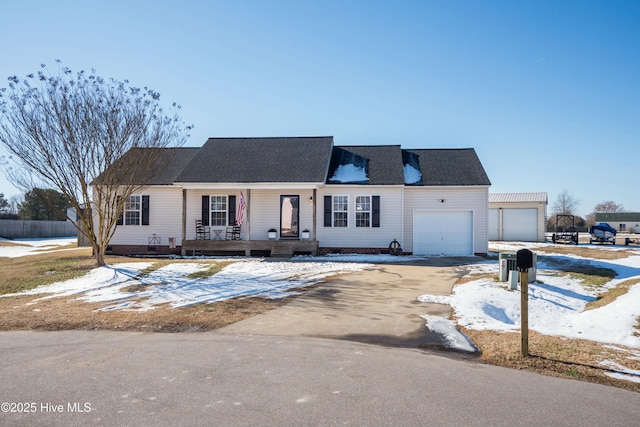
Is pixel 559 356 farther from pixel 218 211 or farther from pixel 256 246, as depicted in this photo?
pixel 218 211

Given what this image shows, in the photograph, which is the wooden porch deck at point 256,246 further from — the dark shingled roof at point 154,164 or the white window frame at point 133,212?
the dark shingled roof at point 154,164

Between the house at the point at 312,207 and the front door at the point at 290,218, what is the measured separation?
10 centimetres

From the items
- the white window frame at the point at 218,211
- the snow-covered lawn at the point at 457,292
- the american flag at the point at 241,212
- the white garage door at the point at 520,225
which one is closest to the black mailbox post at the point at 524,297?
the snow-covered lawn at the point at 457,292

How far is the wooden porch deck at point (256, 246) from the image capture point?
19.2m

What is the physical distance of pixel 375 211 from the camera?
66.1ft

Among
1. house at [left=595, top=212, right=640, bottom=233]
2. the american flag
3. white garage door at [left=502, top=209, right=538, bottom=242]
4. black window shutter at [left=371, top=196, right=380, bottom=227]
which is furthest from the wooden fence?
house at [left=595, top=212, right=640, bottom=233]

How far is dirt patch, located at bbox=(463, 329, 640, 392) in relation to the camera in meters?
4.91

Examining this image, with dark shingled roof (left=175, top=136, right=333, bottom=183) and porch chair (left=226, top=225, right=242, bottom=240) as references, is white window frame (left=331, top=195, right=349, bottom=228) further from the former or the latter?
porch chair (left=226, top=225, right=242, bottom=240)

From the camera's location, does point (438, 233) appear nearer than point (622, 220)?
Yes

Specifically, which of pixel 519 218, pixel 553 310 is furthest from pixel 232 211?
pixel 519 218

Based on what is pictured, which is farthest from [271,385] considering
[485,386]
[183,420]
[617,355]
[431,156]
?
[431,156]

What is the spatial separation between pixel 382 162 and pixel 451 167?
3.53m

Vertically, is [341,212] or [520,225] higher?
[341,212]

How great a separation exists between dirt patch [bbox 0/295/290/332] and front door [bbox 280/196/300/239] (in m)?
11.2
